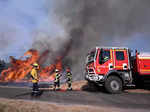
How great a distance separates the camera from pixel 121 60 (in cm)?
878

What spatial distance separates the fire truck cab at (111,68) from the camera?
326 inches

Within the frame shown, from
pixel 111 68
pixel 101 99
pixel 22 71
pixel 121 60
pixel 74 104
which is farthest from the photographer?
pixel 22 71

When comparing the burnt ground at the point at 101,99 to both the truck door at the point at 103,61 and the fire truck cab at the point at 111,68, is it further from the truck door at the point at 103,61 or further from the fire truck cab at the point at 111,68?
the truck door at the point at 103,61

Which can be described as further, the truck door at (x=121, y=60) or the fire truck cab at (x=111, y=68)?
the truck door at (x=121, y=60)

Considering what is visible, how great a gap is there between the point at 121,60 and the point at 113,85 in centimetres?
174

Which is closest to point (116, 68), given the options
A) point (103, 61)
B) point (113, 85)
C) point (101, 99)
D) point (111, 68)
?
point (111, 68)

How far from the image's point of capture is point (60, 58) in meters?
22.5

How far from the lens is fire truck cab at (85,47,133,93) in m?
8.28

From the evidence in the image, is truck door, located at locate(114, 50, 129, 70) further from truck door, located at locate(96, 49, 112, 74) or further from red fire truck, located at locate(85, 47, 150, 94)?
truck door, located at locate(96, 49, 112, 74)

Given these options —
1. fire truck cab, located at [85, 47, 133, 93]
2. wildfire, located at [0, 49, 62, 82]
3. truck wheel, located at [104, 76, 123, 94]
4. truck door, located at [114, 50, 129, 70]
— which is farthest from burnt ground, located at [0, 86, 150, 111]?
wildfire, located at [0, 49, 62, 82]

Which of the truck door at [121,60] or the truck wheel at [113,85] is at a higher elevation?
the truck door at [121,60]

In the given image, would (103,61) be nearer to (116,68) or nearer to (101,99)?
(116,68)

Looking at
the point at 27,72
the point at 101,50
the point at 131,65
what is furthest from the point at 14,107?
the point at 27,72

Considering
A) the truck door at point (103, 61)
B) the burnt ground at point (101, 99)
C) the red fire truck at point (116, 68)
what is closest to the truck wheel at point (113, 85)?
the red fire truck at point (116, 68)
